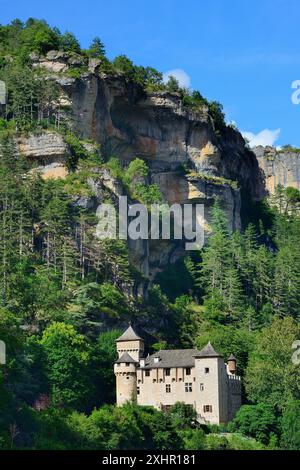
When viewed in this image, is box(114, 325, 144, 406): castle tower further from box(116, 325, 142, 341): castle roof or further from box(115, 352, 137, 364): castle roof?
box(116, 325, 142, 341): castle roof

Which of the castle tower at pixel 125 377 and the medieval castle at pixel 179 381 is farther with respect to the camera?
the medieval castle at pixel 179 381

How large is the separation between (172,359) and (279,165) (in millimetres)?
62168

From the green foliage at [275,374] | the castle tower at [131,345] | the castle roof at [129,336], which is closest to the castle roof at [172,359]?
the castle tower at [131,345]

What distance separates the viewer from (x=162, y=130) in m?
132

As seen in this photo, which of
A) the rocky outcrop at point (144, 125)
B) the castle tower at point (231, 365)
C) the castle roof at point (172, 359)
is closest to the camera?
the castle roof at point (172, 359)

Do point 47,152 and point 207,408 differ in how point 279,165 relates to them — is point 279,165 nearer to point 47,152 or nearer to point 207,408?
point 47,152

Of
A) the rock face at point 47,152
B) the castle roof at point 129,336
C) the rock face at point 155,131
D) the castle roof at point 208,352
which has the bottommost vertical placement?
the castle roof at point 208,352

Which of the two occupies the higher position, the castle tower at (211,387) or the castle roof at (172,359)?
the castle roof at (172,359)

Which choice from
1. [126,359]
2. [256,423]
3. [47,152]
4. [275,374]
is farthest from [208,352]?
[47,152]

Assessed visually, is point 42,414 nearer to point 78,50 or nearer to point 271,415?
point 271,415

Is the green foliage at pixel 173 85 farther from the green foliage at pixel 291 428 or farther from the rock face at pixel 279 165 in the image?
the green foliage at pixel 291 428

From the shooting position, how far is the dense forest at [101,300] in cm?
8738
